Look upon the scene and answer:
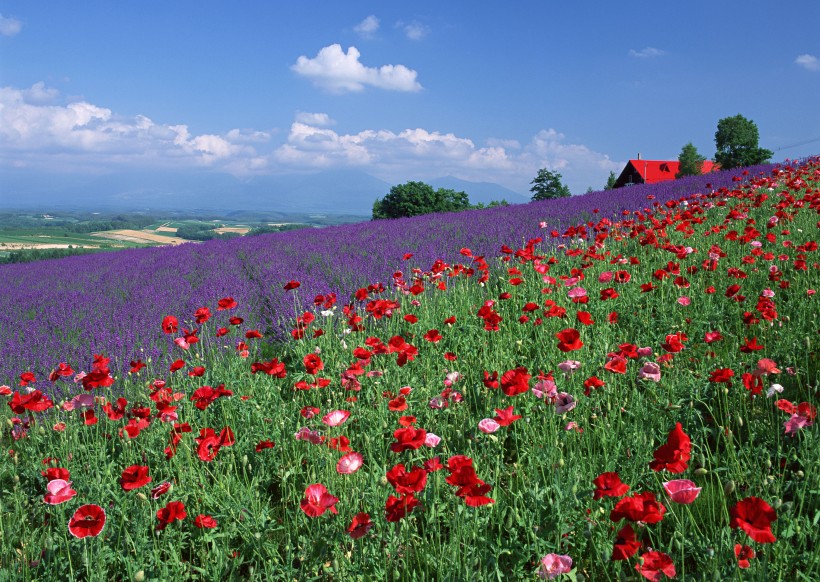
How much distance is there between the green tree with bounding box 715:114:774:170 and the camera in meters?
39.6

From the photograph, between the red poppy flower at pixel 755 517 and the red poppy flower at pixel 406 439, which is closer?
the red poppy flower at pixel 755 517

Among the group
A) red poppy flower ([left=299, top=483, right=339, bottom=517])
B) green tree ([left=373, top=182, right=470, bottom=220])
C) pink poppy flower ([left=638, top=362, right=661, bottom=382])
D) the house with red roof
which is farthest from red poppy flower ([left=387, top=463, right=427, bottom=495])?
the house with red roof

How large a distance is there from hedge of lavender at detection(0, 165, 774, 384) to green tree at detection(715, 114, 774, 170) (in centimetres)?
3650

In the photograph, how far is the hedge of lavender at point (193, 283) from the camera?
424 cm

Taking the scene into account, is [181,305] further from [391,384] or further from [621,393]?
[621,393]

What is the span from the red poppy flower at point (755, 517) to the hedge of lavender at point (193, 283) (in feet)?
11.8

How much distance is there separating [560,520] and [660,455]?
0.55 meters

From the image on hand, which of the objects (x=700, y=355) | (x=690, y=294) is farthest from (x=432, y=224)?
(x=700, y=355)

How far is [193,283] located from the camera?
258 inches

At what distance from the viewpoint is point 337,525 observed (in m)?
1.74

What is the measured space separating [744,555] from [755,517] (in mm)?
291

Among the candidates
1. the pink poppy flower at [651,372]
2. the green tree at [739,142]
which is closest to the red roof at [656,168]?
the green tree at [739,142]

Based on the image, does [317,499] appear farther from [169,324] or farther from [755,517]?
[169,324]

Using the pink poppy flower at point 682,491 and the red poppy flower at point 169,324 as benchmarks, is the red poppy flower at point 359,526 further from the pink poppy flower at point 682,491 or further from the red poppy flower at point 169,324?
the red poppy flower at point 169,324
